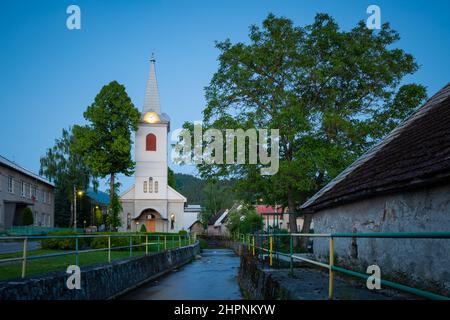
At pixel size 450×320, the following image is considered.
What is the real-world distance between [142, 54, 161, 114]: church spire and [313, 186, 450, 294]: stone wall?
148ft

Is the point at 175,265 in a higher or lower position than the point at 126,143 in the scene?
lower

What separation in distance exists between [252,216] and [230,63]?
2047 cm

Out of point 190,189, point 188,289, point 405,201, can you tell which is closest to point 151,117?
point 188,289

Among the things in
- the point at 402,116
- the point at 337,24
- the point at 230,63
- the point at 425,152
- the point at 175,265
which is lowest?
the point at 175,265

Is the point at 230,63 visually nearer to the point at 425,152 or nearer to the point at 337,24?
the point at 337,24

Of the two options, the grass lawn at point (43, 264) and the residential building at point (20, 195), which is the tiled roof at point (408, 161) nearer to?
the grass lawn at point (43, 264)

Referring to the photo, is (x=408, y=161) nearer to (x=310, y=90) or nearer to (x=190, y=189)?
(x=310, y=90)

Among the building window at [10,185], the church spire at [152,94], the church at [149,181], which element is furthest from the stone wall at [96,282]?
the church spire at [152,94]

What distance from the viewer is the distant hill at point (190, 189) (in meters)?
144

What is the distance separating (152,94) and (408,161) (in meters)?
49.0

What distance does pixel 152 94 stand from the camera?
5497 centimetres
